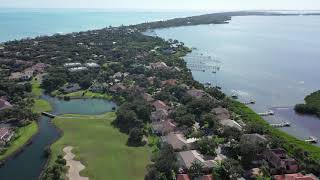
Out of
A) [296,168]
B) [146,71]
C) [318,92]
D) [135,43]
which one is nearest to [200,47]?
[135,43]

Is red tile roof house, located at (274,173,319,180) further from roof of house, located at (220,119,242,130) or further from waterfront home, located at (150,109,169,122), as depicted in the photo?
waterfront home, located at (150,109,169,122)

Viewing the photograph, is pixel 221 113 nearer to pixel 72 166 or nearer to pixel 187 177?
pixel 187 177

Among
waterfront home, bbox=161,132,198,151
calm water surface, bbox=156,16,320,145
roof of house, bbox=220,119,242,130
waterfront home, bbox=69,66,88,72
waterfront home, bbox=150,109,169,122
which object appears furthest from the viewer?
waterfront home, bbox=69,66,88,72

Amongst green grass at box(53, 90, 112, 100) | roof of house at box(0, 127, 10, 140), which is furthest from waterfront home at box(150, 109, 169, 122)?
roof of house at box(0, 127, 10, 140)

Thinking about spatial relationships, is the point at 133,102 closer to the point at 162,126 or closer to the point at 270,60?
the point at 162,126

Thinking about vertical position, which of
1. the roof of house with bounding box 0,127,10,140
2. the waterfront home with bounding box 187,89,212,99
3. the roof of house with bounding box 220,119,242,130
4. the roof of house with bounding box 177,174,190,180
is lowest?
the roof of house with bounding box 177,174,190,180

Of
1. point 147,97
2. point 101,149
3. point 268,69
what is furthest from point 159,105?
point 268,69
